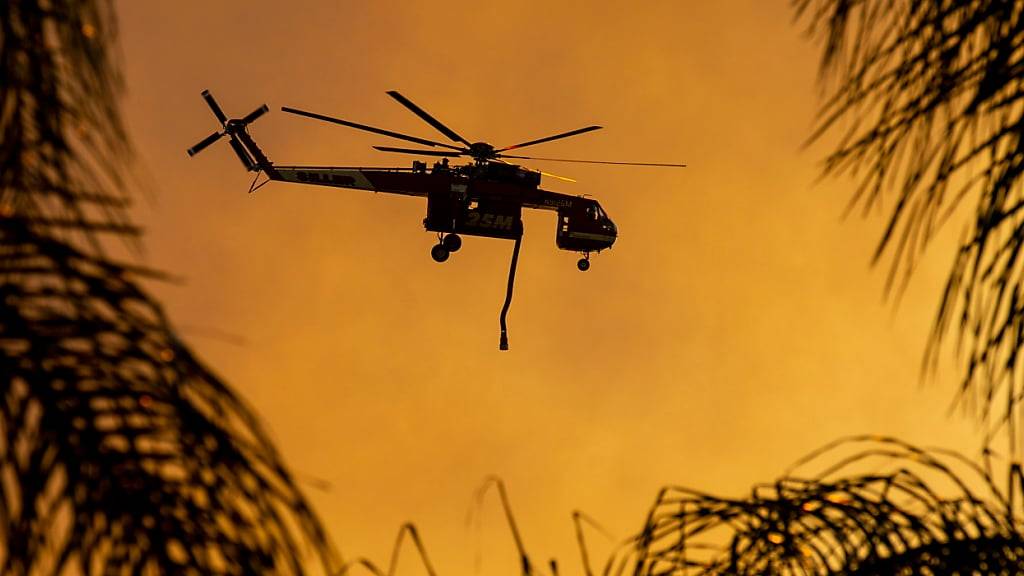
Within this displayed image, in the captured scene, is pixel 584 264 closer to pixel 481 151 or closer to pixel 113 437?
pixel 481 151

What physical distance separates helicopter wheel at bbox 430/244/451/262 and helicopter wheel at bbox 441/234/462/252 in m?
0.06

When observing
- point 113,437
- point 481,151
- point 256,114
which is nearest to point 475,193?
point 481,151

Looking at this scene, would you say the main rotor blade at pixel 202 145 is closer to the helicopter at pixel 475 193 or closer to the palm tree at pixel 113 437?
the helicopter at pixel 475 193

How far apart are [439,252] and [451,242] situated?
0.30 meters

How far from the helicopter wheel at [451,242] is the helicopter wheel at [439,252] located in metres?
0.06

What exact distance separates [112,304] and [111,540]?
0.92 feet

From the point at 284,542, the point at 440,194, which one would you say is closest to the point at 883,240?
the point at 284,542

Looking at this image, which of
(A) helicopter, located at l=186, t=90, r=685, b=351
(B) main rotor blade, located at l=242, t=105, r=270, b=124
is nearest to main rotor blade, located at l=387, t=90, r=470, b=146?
(A) helicopter, located at l=186, t=90, r=685, b=351

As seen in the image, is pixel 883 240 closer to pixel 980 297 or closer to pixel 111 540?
pixel 980 297

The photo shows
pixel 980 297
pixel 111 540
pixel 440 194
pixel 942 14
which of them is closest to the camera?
pixel 111 540

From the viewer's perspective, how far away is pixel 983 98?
194 centimetres

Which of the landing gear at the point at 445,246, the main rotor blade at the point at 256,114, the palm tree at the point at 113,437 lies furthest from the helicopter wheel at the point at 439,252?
the palm tree at the point at 113,437

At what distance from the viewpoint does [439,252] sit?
792 inches

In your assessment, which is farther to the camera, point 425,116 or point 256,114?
point 256,114
